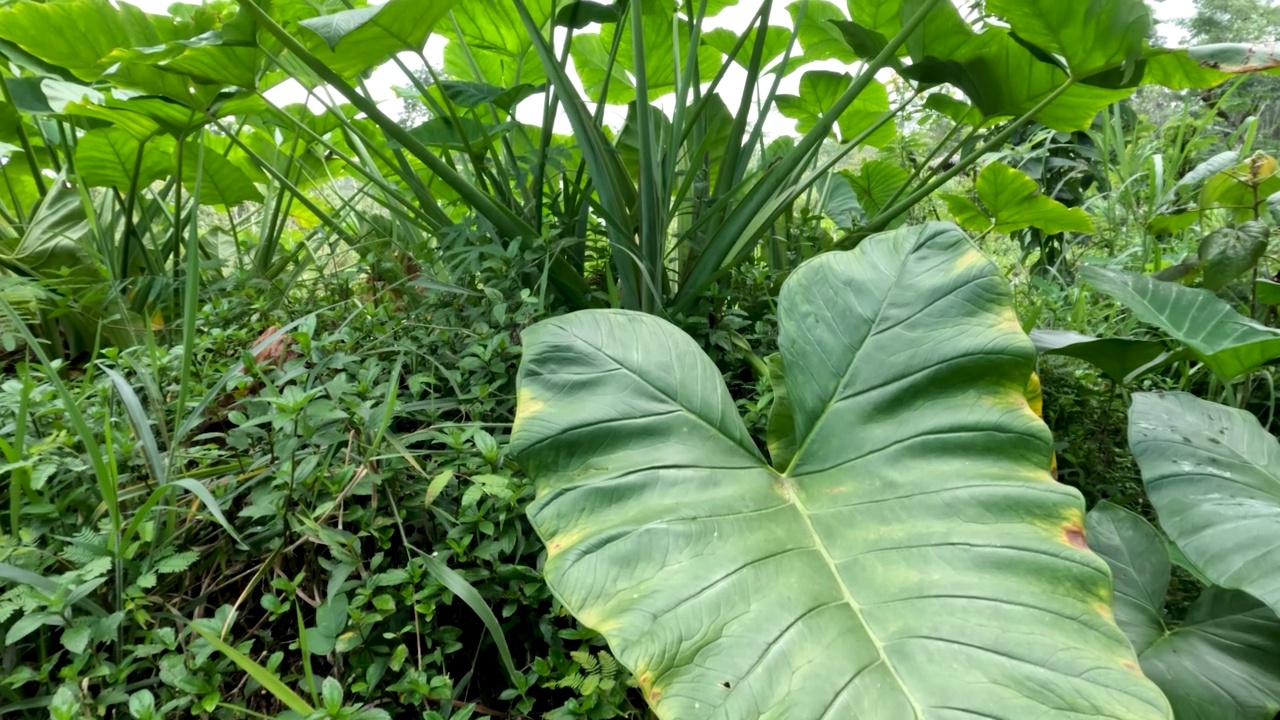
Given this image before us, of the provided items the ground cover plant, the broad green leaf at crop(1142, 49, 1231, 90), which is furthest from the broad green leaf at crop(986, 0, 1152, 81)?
the broad green leaf at crop(1142, 49, 1231, 90)

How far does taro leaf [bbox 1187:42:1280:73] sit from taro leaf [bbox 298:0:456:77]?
1038 mm

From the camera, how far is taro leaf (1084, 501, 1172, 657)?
597mm

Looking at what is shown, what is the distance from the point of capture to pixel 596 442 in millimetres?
581

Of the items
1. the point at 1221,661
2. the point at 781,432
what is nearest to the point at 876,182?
the point at 781,432

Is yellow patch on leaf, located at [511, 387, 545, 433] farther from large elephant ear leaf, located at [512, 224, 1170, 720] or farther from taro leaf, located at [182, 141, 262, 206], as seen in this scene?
taro leaf, located at [182, 141, 262, 206]

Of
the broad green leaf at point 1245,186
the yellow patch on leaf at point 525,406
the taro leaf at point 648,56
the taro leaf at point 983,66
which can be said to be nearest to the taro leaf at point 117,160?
the taro leaf at point 648,56

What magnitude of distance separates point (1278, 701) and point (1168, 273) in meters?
0.95

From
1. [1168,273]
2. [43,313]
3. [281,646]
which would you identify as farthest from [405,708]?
[1168,273]

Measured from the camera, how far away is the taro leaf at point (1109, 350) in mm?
845

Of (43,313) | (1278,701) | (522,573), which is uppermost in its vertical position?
(43,313)

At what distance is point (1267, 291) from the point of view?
1.07 m

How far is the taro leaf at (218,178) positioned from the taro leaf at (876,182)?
1.58 metres

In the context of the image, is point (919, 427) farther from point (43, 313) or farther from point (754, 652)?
point (43, 313)

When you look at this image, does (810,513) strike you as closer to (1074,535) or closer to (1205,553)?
(1074,535)
